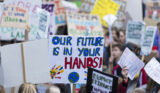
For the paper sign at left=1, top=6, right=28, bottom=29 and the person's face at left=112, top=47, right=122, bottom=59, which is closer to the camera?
the paper sign at left=1, top=6, right=28, bottom=29

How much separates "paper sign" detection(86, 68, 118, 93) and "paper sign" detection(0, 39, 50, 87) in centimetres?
107

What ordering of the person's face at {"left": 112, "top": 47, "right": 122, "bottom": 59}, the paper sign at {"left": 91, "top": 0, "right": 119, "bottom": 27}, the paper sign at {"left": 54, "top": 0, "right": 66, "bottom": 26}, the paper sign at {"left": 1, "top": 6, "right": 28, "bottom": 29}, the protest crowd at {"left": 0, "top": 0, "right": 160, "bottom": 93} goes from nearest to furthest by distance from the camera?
the protest crowd at {"left": 0, "top": 0, "right": 160, "bottom": 93}
the paper sign at {"left": 1, "top": 6, "right": 28, "bottom": 29}
the person's face at {"left": 112, "top": 47, "right": 122, "bottom": 59}
the paper sign at {"left": 54, "top": 0, "right": 66, "bottom": 26}
the paper sign at {"left": 91, "top": 0, "right": 119, "bottom": 27}

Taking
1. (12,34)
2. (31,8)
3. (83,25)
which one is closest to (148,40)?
(83,25)

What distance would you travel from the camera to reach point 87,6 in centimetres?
940

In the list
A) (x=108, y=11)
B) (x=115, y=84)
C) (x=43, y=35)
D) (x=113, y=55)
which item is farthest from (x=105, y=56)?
(x=115, y=84)

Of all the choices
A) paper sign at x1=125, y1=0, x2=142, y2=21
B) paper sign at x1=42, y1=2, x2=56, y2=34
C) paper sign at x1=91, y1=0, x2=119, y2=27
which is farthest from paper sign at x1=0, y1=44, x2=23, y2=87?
paper sign at x1=125, y1=0, x2=142, y2=21

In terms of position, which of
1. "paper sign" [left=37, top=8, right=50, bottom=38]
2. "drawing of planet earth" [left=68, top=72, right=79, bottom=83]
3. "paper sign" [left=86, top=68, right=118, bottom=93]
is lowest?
"drawing of planet earth" [left=68, top=72, right=79, bottom=83]

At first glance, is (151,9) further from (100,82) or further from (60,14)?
(100,82)

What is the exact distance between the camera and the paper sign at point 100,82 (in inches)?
170

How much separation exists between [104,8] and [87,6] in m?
0.57

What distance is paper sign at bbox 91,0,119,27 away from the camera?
899 centimetres

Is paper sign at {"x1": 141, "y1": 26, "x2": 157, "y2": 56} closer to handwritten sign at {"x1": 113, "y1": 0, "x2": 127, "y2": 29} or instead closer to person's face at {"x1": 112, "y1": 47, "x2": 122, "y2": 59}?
person's face at {"x1": 112, "y1": 47, "x2": 122, "y2": 59}

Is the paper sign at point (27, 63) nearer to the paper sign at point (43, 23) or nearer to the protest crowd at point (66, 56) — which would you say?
the protest crowd at point (66, 56)

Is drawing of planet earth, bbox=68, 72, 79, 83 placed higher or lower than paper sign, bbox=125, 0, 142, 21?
lower
